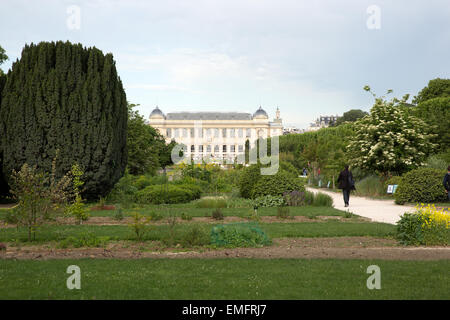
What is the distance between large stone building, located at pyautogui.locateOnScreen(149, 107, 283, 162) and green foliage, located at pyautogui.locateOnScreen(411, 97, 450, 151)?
60.4m

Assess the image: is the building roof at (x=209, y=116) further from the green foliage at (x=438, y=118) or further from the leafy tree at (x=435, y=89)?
the green foliage at (x=438, y=118)

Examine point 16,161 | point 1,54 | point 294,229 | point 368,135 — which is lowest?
point 294,229

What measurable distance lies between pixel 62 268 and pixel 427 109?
26.6 metres

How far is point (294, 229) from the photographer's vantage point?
9.12m

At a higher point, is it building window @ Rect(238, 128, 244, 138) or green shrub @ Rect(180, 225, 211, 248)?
building window @ Rect(238, 128, 244, 138)

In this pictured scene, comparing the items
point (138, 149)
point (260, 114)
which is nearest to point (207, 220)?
point (138, 149)

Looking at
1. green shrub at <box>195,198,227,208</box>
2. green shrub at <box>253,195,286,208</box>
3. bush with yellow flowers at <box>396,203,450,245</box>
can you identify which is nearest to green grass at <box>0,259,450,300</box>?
bush with yellow flowers at <box>396,203,450,245</box>

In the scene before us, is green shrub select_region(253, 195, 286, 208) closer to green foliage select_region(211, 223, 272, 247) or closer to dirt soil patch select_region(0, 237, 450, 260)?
dirt soil patch select_region(0, 237, 450, 260)

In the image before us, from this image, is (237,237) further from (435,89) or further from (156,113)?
(156,113)

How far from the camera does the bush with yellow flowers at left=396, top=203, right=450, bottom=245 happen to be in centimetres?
758

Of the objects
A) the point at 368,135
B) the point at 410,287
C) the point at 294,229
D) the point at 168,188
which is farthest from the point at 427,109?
the point at 410,287

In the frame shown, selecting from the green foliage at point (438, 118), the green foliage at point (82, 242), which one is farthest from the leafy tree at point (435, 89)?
the green foliage at point (82, 242)

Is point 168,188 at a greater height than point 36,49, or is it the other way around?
point 36,49
